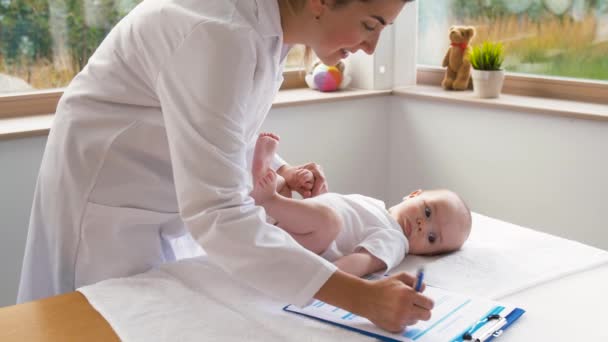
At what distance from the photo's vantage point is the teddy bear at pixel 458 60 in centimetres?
269

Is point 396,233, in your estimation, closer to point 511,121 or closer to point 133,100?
point 133,100

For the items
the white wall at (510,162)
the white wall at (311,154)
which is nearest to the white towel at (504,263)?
the white wall at (510,162)

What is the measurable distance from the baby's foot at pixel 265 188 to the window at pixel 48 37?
1311 millimetres

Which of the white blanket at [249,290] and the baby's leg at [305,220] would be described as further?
the baby's leg at [305,220]

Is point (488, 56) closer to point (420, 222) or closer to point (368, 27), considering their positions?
point (420, 222)

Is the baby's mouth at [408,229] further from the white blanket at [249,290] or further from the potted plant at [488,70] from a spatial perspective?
the potted plant at [488,70]

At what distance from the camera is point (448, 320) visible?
108cm

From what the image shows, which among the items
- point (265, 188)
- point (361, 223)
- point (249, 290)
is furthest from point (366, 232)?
point (249, 290)

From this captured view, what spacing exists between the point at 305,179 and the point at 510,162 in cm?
116

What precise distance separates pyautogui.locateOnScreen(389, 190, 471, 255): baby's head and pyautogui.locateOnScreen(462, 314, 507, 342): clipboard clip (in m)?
0.42

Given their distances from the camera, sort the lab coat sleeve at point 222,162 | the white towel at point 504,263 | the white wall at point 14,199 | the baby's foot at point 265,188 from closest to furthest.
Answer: the lab coat sleeve at point 222,162
the white towel at point 504,263
the baby's foot at point 265,188
the white wall at point 14,199

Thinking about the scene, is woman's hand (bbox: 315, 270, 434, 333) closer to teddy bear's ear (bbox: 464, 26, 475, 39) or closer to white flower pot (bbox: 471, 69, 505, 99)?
white flower pot (bbox: 471, 69, 505, 99)

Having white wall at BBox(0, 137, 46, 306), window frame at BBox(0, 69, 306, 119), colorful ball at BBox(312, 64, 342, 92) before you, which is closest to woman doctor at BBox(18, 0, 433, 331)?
white wall at BBox(0, 137, 46, 306)

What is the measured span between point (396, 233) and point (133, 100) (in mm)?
629
